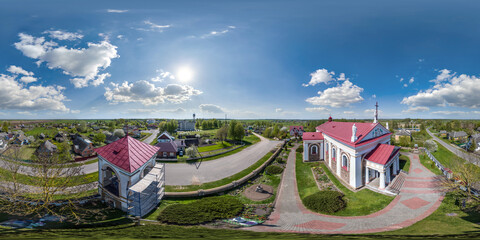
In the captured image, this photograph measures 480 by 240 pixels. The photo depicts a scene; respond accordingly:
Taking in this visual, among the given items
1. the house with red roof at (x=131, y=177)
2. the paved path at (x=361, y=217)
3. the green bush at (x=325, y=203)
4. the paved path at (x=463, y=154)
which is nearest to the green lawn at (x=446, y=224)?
the paved path at (x=361, y=217)

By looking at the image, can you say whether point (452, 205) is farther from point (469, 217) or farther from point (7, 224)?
point (7, 224)

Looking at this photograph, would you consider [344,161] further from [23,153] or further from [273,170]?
[23,153]

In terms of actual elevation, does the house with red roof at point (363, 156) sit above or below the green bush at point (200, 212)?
above

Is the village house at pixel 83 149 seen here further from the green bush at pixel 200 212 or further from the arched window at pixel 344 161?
the arched window at pixel 344 161

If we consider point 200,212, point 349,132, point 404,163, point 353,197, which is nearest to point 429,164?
point 404,163

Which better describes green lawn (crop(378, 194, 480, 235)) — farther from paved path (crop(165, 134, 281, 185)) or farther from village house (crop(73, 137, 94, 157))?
village house (crop(73, 137, 94, 157))

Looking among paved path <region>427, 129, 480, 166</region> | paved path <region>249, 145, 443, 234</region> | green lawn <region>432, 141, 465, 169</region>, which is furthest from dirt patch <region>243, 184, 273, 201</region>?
paved path <region>427, 129, 480, 166</region>
